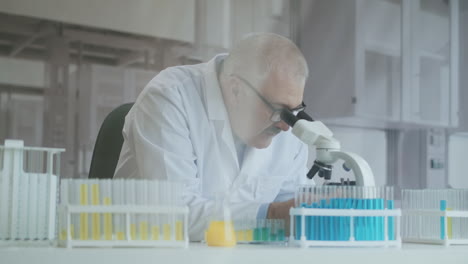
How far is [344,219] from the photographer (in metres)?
1.00

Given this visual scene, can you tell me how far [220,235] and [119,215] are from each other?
0.60 ft

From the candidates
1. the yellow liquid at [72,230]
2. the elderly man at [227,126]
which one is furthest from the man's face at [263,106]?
the yellow liquid at [72,230]

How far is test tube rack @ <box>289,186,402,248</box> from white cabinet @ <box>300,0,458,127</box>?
1.86 m

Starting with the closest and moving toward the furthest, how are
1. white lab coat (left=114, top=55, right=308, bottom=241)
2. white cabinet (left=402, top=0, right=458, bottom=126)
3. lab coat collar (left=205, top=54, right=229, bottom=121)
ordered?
white lab coat (left=114, top=55, right=308, bottom=241)
lab coat collar (left=205, top=54, right=229, bottom=121)
white cabinet (left=402, top=0, right=458, bottom=126)

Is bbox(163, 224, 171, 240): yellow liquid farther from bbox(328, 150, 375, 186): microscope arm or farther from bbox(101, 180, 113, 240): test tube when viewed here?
bbox(328, 150, 375, 186): microscope arm

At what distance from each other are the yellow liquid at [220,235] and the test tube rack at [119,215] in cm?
10

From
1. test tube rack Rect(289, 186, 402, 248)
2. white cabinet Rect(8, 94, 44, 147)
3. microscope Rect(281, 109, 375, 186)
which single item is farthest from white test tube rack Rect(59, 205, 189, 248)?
white cabinet Rect(8, 94, 44, 147)

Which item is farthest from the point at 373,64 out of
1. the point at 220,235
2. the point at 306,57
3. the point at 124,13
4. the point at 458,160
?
the point at 220,235

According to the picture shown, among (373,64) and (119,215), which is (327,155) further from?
(373,64)

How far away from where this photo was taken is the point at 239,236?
1085 millimetres

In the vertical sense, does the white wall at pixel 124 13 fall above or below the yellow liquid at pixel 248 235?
above

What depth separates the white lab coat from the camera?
4.96 ft

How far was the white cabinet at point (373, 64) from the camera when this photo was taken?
9.50 feet

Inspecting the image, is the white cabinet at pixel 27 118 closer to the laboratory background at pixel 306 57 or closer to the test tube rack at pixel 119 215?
the laboratory background at pixel 306 57
